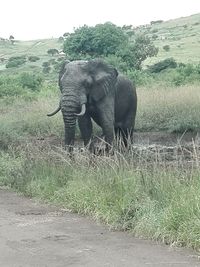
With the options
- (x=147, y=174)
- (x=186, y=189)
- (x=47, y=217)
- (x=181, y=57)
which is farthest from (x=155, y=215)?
(x=181, y=57)

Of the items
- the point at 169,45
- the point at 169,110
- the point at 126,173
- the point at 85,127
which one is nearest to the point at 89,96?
the point at 85,127

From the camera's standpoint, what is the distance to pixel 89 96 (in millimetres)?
12438

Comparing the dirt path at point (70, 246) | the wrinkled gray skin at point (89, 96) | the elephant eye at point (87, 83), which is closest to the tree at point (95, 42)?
the wrinkled gray skin at point (89, 96)

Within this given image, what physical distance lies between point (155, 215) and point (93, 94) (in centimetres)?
560

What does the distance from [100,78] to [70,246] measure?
6305mm

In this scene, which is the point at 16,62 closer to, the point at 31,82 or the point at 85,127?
the point at 31,82

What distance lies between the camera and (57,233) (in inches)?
292

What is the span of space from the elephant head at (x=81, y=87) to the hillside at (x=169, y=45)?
36.0 metres

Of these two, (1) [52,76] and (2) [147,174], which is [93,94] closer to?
(2) [147,174]

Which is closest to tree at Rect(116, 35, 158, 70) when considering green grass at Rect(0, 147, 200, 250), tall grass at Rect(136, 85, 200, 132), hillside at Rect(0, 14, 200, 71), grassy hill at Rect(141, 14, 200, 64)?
hillside at Rect(0, 14, 200, 71)

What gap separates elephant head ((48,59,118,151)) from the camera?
11734mm

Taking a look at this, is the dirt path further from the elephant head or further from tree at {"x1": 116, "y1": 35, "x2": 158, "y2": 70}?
tree at {"x1": 116, "y1": 35, "x2": 158, "y2": 70}

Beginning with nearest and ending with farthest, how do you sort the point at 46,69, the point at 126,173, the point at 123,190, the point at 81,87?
1. the point at 123,190
2. the point at 126,173
3. the point at 81,87
4. the point at 46,69

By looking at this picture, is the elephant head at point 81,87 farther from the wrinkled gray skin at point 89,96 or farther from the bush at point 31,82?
the bush at point 31,82
